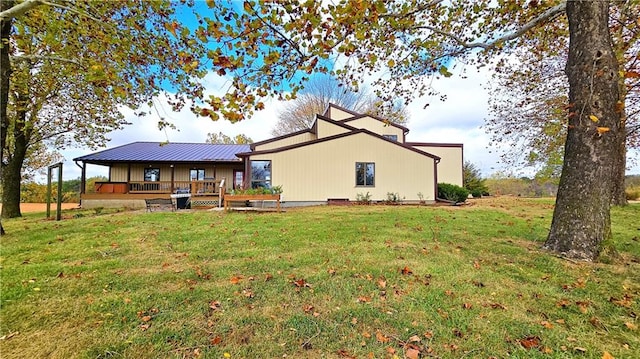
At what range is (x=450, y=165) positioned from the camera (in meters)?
21.0

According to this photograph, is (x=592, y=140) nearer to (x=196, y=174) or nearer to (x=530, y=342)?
(x=530, y=342)

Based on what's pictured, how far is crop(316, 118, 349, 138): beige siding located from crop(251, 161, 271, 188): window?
15.1ft

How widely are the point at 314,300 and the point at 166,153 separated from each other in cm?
2139

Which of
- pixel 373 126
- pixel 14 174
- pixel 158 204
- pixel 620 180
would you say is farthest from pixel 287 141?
pixel 620 180

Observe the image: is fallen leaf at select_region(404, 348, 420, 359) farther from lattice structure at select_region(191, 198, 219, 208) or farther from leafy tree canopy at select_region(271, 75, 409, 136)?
leafy tree canopy at select_region(271, 75, 409, 136)

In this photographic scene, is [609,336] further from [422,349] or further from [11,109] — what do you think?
[11,109]

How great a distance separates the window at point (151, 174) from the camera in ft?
67.0

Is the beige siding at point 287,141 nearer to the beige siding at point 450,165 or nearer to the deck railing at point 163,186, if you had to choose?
the deck railing at point 163,186

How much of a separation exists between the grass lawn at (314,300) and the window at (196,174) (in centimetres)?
1554

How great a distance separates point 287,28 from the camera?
3.74 meters

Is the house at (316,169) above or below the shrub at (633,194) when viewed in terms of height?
above

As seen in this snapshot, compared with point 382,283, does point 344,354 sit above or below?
below

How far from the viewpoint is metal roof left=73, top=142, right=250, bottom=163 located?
63.1ft

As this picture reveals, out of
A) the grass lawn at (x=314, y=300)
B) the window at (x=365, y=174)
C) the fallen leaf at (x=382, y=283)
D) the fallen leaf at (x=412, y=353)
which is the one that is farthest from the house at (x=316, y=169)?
the fallen leaf at (x=412, y=353)
